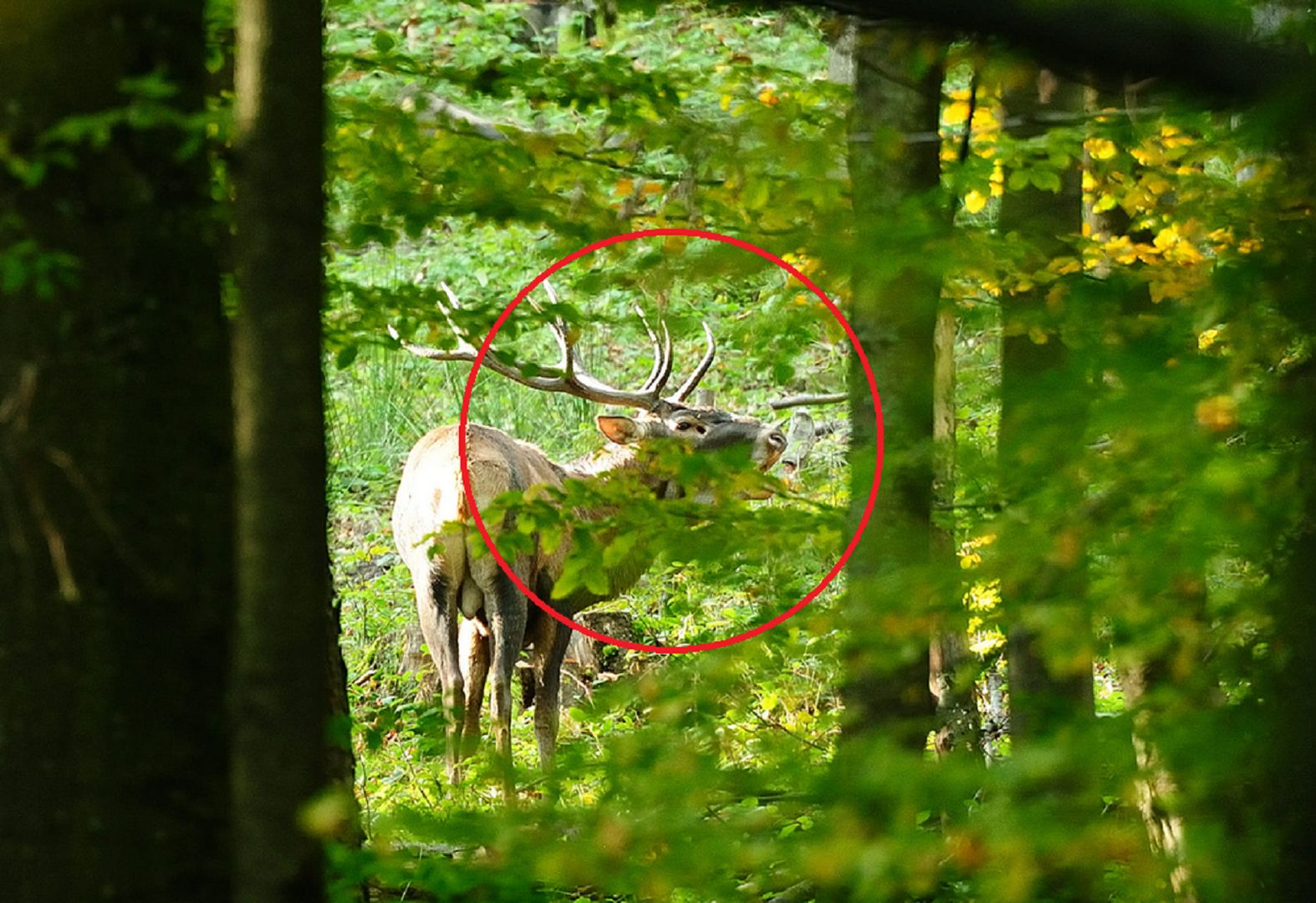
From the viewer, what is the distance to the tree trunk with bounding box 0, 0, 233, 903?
172 cm

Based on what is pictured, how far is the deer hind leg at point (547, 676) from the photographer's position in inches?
335

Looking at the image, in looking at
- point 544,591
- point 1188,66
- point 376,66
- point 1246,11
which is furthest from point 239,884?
point 544,591

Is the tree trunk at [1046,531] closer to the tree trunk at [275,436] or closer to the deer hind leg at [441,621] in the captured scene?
the tree trunk at [275,436]

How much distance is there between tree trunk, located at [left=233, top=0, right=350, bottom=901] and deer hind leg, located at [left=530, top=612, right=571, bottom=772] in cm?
680

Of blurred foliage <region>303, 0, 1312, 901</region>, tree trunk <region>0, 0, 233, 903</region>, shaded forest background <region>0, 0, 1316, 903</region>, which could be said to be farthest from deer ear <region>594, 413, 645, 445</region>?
tree trunk <region>0, 0, 233, 903</region>

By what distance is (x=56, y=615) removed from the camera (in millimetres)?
1726

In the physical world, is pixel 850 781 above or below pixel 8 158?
below

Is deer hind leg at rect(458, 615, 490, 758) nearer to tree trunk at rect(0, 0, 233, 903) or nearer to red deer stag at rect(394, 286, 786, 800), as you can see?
red deer stag at rect(394, 286, 786, 800)

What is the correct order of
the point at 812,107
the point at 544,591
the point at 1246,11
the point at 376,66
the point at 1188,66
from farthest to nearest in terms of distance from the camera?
the point at 544,591 → the point at 812,107 → the point at 376,66 → the point at 1246,11 → the point at 1188,66

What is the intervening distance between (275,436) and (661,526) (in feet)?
5.42

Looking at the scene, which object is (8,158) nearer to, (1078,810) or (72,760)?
(72,760)

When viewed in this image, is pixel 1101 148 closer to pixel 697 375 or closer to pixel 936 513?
pixel 936 513

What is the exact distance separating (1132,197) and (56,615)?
111 inches

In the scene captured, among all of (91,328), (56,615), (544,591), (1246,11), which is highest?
(1246,11)
